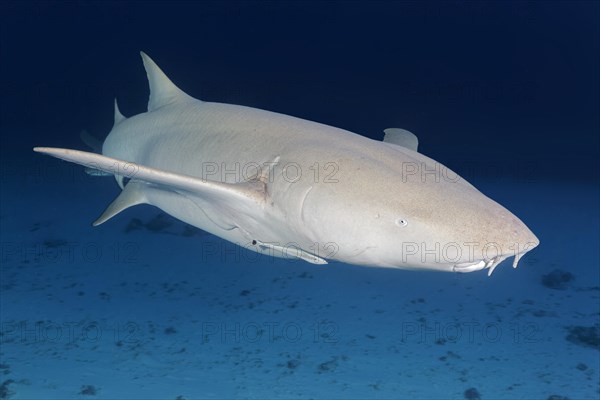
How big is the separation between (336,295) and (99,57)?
53976 mm

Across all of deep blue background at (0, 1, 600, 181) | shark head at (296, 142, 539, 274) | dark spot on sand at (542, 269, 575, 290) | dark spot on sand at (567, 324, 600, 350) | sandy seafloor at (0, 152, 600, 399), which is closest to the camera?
shark head at (296, 142, 539, 274)

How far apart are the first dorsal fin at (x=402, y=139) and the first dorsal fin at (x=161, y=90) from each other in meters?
2.24

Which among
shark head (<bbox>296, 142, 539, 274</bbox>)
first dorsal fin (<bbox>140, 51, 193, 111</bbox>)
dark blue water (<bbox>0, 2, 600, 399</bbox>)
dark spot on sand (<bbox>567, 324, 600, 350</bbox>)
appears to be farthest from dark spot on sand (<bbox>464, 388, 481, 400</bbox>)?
first dorsal fin (<bbox>140, 51, 193, 111</bbox>)

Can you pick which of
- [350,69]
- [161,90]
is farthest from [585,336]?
[350,69]

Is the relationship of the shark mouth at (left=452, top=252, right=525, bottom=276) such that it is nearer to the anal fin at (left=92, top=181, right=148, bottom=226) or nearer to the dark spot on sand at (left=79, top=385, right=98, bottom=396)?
the anal fin at (left=92, top=181, right=148, bottom=226)

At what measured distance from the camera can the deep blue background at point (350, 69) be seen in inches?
932

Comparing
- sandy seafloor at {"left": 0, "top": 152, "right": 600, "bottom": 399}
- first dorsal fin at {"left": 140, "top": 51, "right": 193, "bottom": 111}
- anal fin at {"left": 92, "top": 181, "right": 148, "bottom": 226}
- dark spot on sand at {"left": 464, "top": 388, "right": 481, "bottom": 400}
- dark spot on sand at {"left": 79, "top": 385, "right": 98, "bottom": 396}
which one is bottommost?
dark spot on sand at {"left": 79, "top": 385, "right": 98, "bottom": 396}

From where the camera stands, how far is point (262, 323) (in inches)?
241

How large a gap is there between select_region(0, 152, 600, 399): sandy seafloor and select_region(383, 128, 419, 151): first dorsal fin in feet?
9.27

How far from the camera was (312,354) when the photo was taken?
5.62m

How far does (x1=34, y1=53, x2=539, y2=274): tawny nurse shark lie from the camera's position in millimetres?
2393

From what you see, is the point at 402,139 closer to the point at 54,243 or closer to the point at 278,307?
the point at 278,307

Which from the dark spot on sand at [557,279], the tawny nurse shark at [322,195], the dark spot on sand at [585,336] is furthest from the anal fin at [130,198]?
the dark spot on sand at [557,279]

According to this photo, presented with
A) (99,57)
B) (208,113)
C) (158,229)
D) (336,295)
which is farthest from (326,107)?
(99,57)
